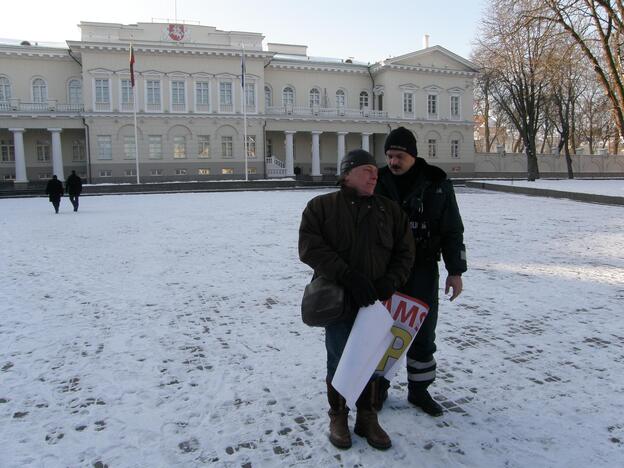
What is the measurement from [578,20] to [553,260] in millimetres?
20120

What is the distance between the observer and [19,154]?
40.4 meters

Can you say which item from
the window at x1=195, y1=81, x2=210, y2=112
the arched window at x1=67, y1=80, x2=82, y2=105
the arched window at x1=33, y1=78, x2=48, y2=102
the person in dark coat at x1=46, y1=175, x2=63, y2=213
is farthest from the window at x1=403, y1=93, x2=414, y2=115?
the person in dark coat at x1=46, y1=175, x2=63, y2=213

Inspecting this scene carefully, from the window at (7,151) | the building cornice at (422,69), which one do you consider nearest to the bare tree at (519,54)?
the building cornice at (422,69)

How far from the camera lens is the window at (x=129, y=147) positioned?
43.3 meters

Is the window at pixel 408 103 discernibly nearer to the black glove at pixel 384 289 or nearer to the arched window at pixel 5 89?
the arched window at pixel 5 89

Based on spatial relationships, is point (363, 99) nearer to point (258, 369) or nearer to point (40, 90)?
point (40, 90)

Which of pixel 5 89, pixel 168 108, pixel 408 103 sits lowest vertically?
pixel 168 108


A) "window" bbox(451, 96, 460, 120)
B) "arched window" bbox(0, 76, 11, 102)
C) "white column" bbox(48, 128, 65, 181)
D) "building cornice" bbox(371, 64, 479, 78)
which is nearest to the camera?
"white column" bbox(48, 128, 65, 181)

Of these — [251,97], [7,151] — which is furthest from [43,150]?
[251,97]

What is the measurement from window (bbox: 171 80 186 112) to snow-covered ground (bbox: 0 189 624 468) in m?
37.7

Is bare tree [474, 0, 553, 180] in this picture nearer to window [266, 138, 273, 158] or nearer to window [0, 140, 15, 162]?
window [266, 138, 273, 158]

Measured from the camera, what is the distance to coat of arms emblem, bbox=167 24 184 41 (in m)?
44.0

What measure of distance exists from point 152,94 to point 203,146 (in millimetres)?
6150

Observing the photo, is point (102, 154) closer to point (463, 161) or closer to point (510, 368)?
point (463, 161)
